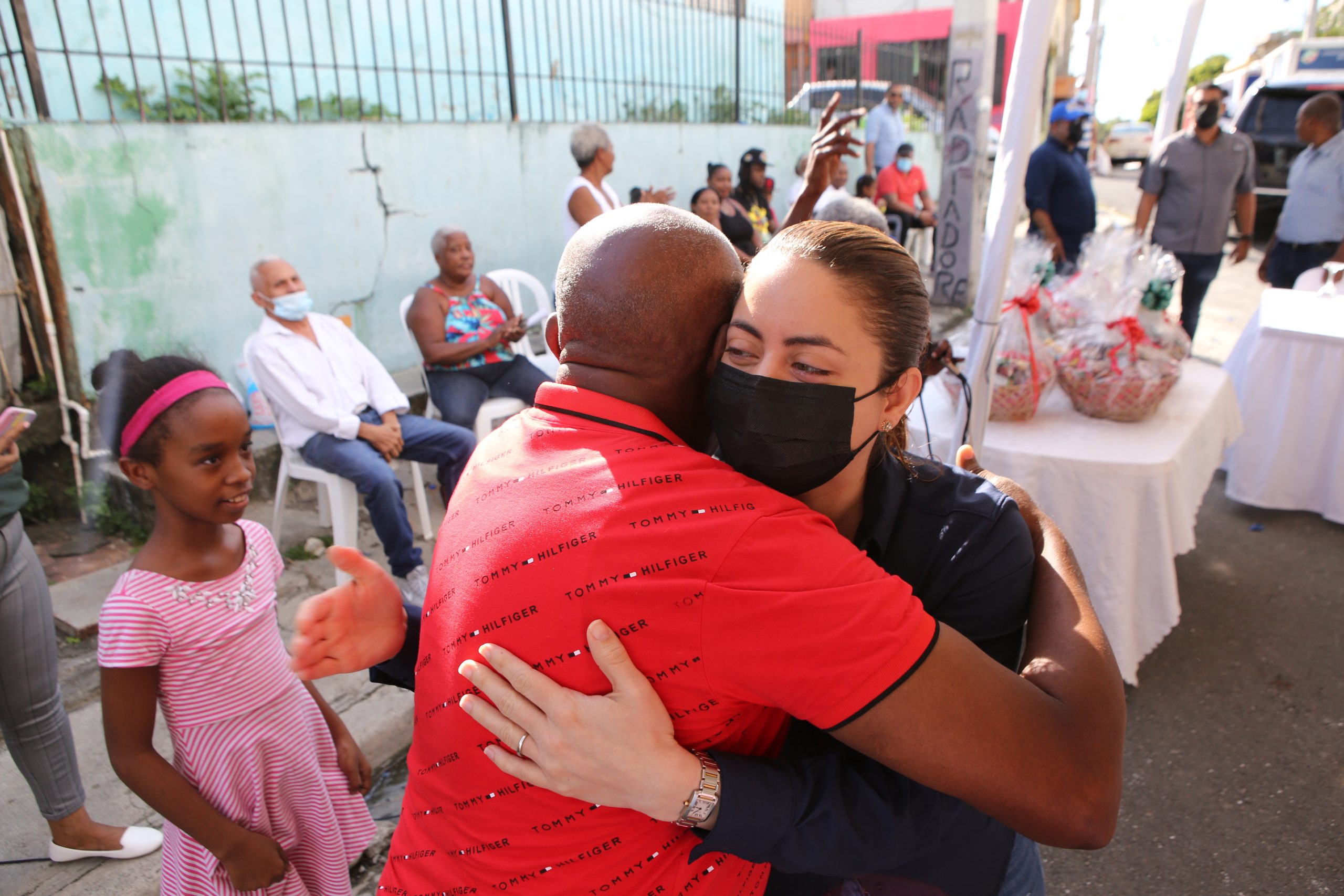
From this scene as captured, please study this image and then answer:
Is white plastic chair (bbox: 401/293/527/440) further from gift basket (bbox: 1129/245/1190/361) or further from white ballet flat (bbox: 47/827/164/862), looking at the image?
gift basket (bbox: 1129/245/1190/361)

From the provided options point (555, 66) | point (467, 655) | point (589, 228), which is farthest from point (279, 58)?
point (467, 655)

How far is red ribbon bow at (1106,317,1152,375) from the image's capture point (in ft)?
10.3

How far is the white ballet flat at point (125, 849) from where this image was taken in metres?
2.29

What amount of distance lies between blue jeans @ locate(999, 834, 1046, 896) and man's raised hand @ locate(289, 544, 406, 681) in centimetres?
108

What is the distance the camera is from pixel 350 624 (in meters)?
1.35

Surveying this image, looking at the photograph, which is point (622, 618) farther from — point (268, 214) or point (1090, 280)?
point (268, 214)

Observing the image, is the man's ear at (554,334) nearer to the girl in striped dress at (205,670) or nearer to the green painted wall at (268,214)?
the girl in striped dress at (205,670)

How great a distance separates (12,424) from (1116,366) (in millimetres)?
3442

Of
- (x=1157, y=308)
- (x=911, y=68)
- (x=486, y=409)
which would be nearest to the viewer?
(x=1157, y=308)

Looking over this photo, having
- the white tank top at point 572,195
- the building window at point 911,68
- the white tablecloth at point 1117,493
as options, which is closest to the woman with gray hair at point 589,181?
the white tank top at point 572,195

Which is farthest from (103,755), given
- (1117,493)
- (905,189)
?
(905,189)

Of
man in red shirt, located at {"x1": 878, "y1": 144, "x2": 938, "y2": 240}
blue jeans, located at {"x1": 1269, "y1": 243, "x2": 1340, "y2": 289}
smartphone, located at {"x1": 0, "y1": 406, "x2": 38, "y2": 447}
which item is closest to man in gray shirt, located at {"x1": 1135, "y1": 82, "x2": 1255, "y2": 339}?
blue jeans, located at {"x1": 1269, "y1": 243, "x2": 1340, "y2": 289}

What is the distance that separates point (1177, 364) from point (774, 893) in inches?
111

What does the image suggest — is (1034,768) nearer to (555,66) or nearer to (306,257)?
(306,257)
